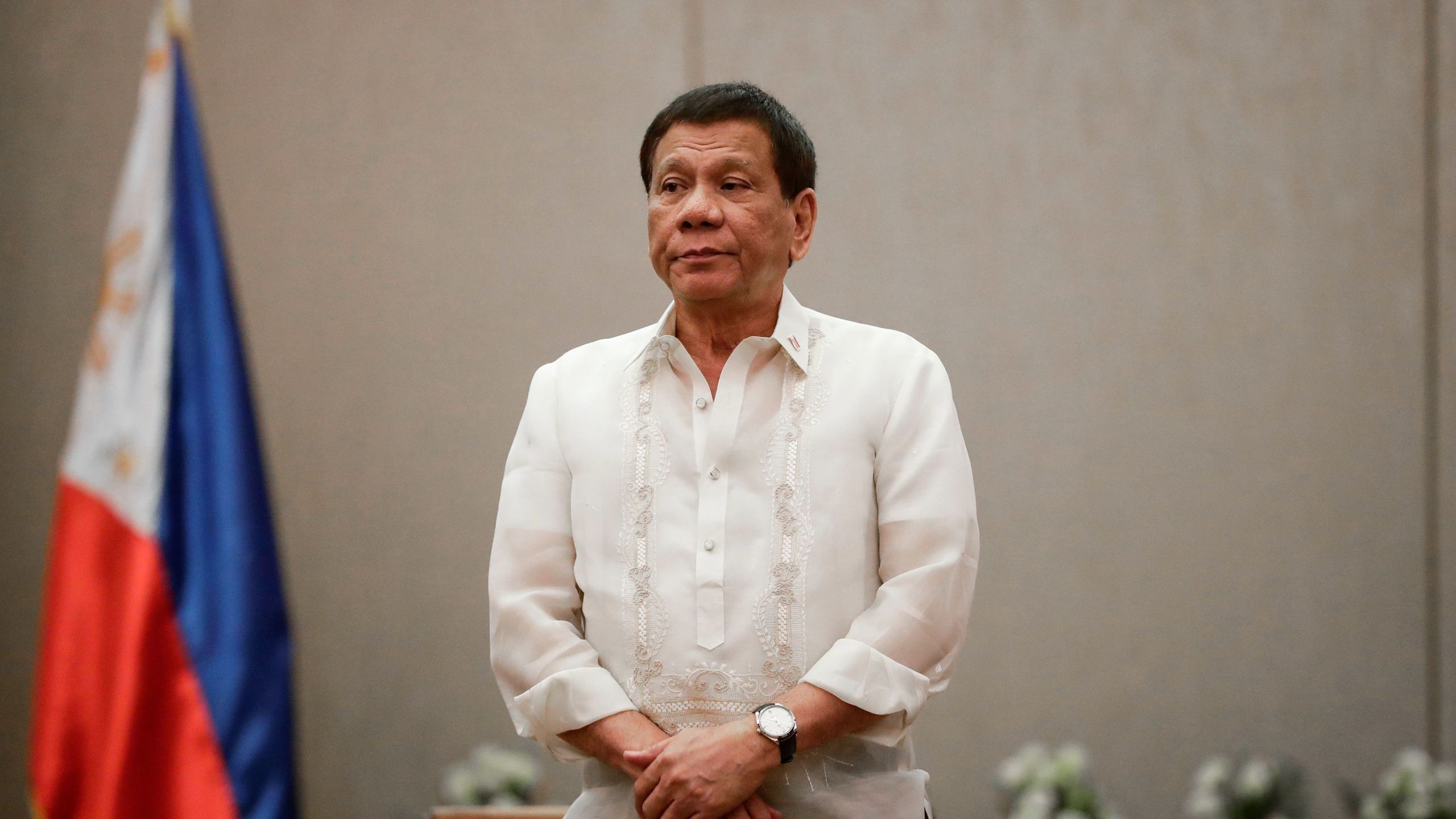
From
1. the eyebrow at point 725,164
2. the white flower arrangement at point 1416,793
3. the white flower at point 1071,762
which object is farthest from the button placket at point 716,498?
the white flower arrangement at point 1416,793

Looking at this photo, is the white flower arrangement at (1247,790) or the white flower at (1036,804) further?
the white flower arrangement at (1247,790)

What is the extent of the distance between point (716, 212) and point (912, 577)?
1.69 ft

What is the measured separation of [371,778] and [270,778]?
4.24ft

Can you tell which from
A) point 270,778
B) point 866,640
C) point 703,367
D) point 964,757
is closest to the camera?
point 866,640

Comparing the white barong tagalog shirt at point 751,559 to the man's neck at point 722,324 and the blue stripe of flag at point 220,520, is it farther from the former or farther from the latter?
the blue stripe of flag at point 220,520

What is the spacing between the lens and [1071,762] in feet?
10.8

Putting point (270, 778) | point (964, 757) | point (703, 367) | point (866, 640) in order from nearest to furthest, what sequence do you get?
point (866, 640) < point (703, 367) < point (270, 778) < point (964, 757)

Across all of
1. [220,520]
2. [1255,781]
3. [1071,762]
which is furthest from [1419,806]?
[220,520]

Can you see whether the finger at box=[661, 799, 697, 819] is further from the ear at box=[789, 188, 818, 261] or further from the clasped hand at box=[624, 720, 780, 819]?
the ear at box=[789, 188, 818, 261]

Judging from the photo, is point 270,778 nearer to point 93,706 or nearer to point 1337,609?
point 93,706

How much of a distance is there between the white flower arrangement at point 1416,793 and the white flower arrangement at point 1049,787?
0.72 metres

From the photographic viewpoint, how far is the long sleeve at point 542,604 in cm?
151

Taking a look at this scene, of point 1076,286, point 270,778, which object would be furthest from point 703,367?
point 1076,286

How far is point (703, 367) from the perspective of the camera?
167 cm
